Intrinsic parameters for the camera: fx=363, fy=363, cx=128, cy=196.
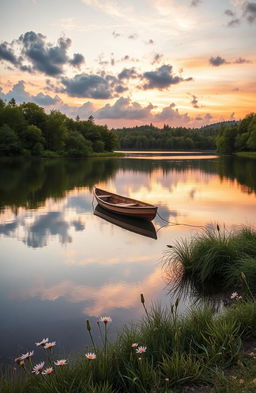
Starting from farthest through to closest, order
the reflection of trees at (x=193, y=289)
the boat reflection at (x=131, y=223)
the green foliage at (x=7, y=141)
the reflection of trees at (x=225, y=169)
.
Answer: the green foliage at (x=7, y=141), the reflection of trees at (x=225, y=169), the boat reflection at (x=131, y=223), the reflection of trees at (x=193, y=289)

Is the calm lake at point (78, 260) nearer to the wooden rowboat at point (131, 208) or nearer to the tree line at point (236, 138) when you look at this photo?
the wooden rowboat at point (131, 208)

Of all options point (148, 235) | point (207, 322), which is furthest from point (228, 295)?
point (148, 235)

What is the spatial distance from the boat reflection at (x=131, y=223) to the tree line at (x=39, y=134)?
6351 centimetres

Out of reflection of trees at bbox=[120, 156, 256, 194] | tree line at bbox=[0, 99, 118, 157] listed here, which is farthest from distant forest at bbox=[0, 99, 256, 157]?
reflection of trees at bbox=[120, 156, 256, 194]

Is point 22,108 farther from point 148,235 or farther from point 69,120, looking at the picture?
point 148,235

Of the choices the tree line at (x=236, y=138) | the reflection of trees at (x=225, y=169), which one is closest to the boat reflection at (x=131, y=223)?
the reflection of trees at (x=225, y=169)

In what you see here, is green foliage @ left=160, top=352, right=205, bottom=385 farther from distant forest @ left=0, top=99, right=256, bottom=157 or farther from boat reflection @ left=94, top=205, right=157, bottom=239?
distant forest @ left=0, top=99, right=256, bottom=157

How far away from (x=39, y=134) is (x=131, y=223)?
7549 cm

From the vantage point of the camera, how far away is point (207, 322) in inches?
236

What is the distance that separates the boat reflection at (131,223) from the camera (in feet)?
59.9

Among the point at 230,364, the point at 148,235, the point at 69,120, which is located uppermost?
the point at 69,120

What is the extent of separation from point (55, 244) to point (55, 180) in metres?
26.7

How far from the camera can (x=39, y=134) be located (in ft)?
297

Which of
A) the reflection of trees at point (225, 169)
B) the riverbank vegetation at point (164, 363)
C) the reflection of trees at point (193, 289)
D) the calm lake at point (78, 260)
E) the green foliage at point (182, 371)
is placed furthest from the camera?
the reflection of trees at point (225, 169)
